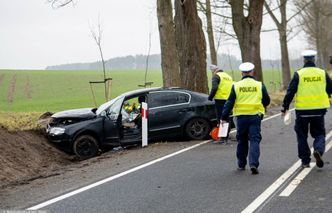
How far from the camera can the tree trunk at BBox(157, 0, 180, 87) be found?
19891 mm

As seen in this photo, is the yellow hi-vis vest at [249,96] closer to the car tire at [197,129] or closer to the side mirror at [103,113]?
the car tire at [197,129]

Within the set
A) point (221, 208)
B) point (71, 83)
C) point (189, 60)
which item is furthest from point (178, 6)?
point (71, 83)

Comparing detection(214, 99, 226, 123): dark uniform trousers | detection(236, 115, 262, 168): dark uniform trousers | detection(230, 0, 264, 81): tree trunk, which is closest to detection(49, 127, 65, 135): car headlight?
detection(214, 99, 226, 123): dark uniform trousers

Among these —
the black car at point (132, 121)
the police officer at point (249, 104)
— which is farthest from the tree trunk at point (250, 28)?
the police officer at point (249, 104)

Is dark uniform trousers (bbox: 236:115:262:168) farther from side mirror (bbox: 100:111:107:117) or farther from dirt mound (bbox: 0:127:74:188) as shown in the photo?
side mirror (bbox: 100:111:107:117)

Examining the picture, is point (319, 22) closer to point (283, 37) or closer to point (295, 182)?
point (283, 37)

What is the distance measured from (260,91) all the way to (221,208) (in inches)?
118

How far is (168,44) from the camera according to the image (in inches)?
790

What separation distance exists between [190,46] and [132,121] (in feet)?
18.4

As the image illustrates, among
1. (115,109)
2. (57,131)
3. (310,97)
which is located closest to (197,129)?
(115,109)

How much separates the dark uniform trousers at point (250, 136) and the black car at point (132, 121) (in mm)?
4800

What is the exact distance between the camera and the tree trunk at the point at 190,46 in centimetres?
1866

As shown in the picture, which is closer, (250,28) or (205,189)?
(205,189)

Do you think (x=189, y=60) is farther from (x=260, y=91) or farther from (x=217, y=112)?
(x=260, y=91)
